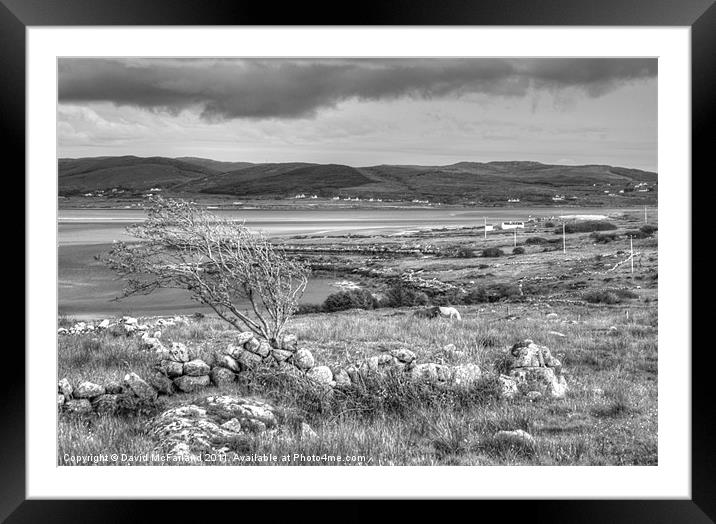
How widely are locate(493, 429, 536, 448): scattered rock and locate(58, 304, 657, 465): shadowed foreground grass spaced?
0.06 meters

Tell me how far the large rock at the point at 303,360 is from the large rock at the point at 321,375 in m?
0.11

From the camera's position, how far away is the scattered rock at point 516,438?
5535 millimetres

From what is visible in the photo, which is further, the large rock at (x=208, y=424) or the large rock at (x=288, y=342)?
the large rock at (x=288, y=342)

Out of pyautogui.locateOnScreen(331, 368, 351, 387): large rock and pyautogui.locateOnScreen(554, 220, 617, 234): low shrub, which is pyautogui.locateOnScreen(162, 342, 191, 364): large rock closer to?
pyautogui.locateOnScreen(331, 368, 351, 387): large rock

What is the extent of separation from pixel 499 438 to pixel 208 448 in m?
2.71

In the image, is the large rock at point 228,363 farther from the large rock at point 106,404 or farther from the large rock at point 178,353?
the large rock at point 106,404

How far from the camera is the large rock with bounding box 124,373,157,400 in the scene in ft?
19.9

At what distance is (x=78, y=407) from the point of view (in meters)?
5.97

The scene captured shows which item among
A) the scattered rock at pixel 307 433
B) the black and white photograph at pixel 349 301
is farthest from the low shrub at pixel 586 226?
the scattered rock at pixel 307 433

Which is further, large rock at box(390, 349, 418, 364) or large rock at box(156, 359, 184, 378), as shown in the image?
large rock at box(390, 349, 418, 364)

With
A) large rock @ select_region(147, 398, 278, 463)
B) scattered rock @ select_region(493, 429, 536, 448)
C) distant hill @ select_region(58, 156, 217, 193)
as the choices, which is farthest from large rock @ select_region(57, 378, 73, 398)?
scattered rock @ select_region(493, 429, 536, 448)

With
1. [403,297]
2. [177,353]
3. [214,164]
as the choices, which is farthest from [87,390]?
[403,297]
